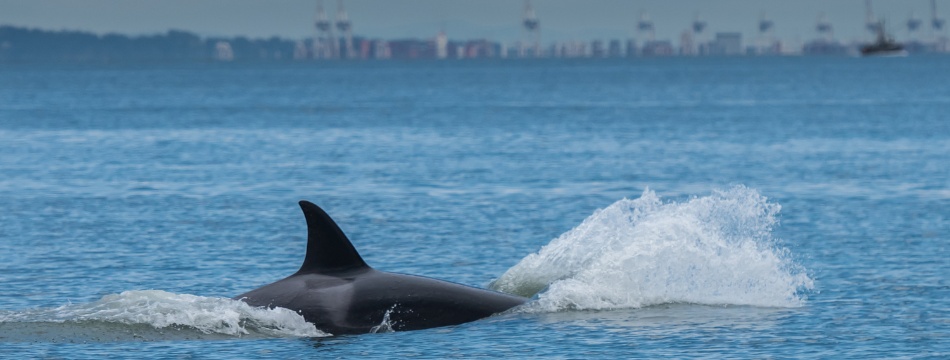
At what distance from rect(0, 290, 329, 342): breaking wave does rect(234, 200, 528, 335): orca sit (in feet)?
0.60

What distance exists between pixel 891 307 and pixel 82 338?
11.0 metres

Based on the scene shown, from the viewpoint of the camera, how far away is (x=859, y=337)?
15.9 metres

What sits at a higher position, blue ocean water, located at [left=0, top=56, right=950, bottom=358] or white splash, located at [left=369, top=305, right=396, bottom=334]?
white splash, located at [left=369, top=305, right=396, bottom=334]

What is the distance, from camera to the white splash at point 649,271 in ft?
59.7

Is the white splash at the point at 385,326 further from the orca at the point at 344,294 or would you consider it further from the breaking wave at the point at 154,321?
the breaking wave at the point at 154,321

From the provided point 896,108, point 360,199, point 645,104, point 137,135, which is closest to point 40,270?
point 360,199


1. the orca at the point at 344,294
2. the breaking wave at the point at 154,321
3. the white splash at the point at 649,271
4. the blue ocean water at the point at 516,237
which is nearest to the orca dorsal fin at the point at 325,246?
the orca at the point at 344,294

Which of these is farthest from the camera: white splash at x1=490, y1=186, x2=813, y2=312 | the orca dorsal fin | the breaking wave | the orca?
white splash at x1=490, y1=186, x2=813, y2=312

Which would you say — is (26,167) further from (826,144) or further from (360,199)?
(826,144)

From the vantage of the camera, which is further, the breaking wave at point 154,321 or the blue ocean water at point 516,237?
the blue ocean water at point 516,237

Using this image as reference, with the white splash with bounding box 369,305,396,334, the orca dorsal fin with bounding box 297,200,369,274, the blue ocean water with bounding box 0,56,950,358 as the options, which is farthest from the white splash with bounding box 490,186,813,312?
the orca dorsal fin with bounding box 297,200,369,274

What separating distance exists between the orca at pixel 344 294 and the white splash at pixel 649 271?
6.32 ft

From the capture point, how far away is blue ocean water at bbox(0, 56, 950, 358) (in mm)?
15734

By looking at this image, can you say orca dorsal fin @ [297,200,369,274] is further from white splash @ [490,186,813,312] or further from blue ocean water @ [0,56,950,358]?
white splash @ [490,186,813,312]
